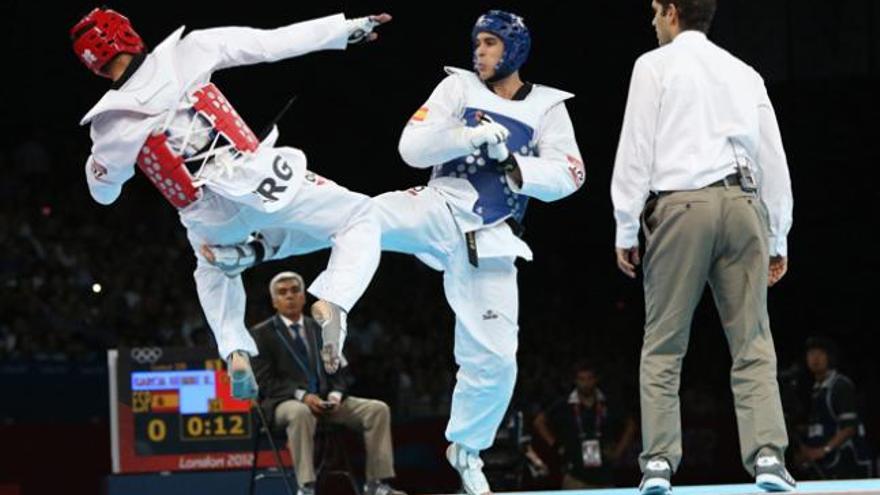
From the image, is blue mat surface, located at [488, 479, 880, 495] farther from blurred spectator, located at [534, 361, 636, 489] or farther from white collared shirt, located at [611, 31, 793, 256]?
blurred spectator, located at [534, 361, 636, 489]

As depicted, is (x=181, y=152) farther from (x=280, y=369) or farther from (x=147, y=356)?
(x=147, y=356)

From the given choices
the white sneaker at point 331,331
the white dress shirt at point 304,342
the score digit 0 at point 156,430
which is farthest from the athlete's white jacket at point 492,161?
the score digit 0 at point 156,430

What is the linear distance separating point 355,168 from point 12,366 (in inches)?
196

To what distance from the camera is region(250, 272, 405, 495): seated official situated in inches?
410

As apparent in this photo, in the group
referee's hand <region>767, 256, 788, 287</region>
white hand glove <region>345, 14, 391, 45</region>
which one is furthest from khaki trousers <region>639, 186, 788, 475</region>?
white hand glove <region>345, 14, 391, 45</region>

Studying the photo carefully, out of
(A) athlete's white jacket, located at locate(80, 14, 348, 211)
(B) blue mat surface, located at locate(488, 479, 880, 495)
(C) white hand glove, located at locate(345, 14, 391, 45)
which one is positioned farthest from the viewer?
(C) white hand glove, located at locate(345, 14, 391, 45)

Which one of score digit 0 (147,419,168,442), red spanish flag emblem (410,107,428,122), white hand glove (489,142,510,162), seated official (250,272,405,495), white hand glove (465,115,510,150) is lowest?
score digit 0 (147,419,168,442)

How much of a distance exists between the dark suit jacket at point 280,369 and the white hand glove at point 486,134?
12.8ft

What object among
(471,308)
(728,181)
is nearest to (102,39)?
(471,308)

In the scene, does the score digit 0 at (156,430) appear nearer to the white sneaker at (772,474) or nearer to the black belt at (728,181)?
the black belt at (728,181)

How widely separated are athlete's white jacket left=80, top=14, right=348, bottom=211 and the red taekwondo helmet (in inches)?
4.7

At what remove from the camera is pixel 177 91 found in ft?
22.3

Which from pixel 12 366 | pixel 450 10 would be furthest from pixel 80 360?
pixel 450 10

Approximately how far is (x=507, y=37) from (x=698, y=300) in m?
1.87
